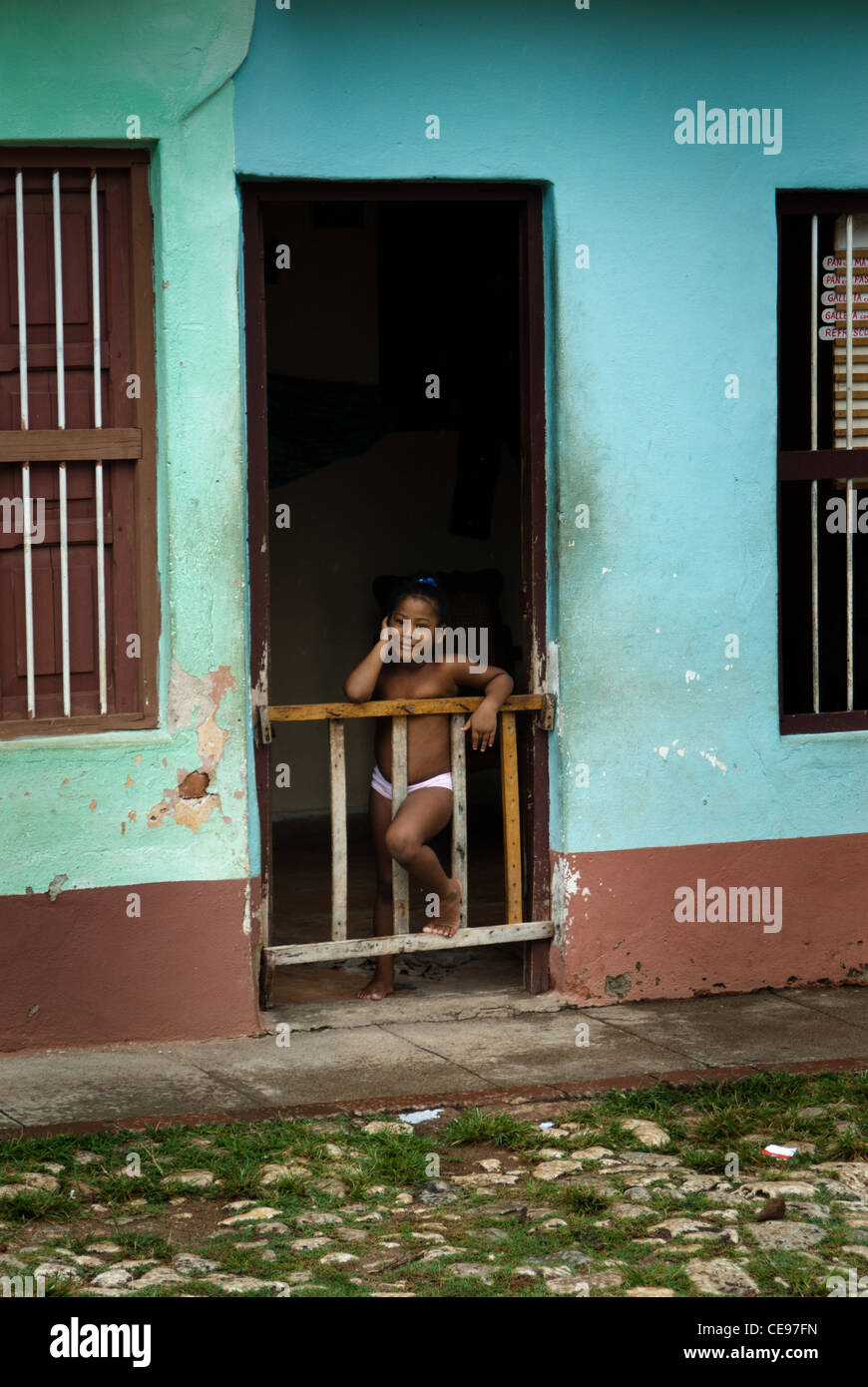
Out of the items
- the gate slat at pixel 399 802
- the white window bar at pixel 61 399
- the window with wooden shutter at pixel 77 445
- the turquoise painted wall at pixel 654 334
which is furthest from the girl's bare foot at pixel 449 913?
the white window bar at pixel 61 399

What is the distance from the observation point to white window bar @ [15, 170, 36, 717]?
6.04 meters

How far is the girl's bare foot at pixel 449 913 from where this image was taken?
6.68 m

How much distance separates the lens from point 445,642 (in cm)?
695

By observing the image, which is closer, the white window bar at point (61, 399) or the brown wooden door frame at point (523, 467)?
the white window bar at point (61, 399)

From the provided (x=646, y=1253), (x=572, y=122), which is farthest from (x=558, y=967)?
(x=572, y=122)

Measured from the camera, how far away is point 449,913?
669 cm

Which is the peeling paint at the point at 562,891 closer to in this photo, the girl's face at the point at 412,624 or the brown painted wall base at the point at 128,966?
the girl's face at the point at 412,624

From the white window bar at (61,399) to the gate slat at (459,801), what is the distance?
1498 millimetres

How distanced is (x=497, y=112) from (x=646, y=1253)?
13.2ft

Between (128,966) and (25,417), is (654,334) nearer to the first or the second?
(25,417)

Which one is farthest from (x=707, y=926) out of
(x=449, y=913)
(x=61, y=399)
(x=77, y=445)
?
(x=61, y=399)

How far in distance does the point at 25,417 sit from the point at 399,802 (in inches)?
78.3

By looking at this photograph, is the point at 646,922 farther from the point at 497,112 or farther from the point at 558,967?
the point at 497,112

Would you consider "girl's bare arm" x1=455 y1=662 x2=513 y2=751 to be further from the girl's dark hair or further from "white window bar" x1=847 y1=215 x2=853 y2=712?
Answer: "white window bar" x1=847 y1=215 x2=853 y2=712
